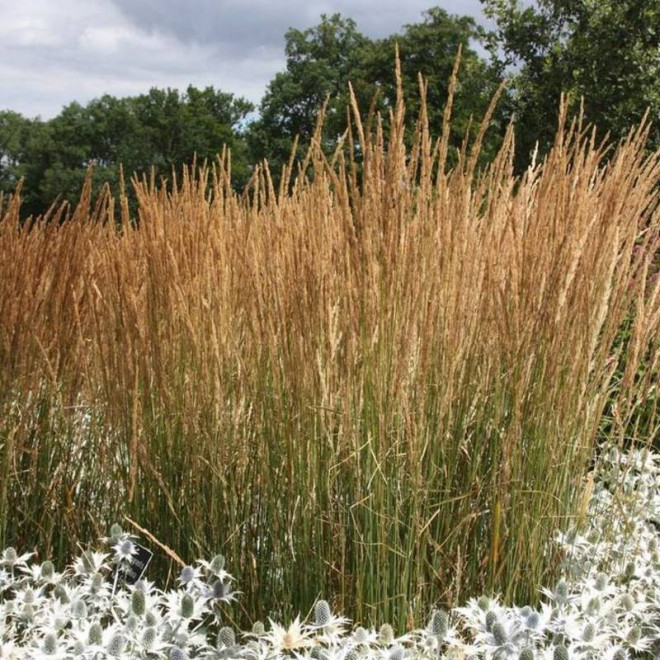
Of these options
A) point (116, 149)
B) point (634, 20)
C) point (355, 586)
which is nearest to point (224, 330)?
point (355, 586)

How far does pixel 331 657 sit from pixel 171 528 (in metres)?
0.87

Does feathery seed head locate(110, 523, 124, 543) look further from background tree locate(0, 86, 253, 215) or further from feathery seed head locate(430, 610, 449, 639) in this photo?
background tree locate(0, 86, 253, 215)

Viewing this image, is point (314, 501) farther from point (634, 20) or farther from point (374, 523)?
point (634, 20)

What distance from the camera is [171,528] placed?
2.90 m

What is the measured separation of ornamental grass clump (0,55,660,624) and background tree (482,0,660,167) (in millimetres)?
11058

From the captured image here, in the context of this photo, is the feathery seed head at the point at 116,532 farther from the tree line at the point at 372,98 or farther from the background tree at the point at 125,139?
the background tree at the point at 125,139

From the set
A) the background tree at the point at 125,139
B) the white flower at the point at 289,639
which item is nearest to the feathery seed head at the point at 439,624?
the white flower at the point at 289,639

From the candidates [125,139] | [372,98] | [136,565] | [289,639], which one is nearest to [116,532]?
[136,565]

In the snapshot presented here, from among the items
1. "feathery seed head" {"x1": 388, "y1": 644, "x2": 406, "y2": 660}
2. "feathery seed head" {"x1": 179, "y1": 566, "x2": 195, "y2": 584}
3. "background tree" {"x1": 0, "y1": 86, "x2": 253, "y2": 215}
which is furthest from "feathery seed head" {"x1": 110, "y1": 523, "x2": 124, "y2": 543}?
"background tree" {"x1": 0, "y1": 86, "x2": 253, "y2": 215}

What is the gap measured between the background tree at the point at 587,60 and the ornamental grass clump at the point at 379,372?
435 inches

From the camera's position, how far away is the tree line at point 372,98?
1339 cm

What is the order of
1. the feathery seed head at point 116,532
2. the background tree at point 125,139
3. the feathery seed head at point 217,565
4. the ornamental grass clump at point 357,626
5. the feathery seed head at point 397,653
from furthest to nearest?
the background tree at point 125,139, the feathery seed head at point 116,532, the feathery seed head at point 217,565, the ornamental grass clump at point 357,626, the feathery seed head at point 397,653

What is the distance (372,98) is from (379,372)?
22.9 feet

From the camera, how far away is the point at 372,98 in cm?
902
